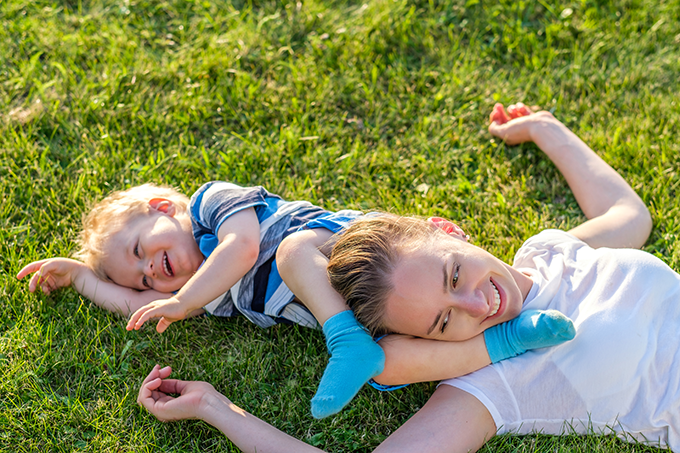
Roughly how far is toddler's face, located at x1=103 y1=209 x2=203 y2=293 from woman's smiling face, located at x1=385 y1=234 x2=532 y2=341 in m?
Answer: 1.31

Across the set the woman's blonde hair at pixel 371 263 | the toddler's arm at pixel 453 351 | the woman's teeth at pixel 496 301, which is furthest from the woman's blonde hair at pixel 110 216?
the woman's teeth at pixel 496 301

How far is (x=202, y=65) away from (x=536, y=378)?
131 inches

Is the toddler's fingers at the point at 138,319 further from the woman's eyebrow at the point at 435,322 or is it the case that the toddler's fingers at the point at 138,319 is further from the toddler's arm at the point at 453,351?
the woman's eyebrow at the point at 435,322

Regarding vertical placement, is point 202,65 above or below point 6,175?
above

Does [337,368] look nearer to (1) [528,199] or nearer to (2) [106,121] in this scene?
(1) [528,199]

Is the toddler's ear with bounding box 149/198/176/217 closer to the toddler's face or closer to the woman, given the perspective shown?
the toddler's face

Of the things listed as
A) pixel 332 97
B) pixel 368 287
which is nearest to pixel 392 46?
pixel 332 97

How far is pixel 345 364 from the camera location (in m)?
2.31

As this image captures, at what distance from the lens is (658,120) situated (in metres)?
3.94

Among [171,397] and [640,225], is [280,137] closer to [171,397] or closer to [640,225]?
[171,397]

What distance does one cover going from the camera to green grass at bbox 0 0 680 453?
279cm

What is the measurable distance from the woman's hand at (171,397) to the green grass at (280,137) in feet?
0.29

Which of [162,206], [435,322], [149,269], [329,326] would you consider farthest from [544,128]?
[149,269]

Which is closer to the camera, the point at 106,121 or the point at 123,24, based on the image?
the point at 106,121
